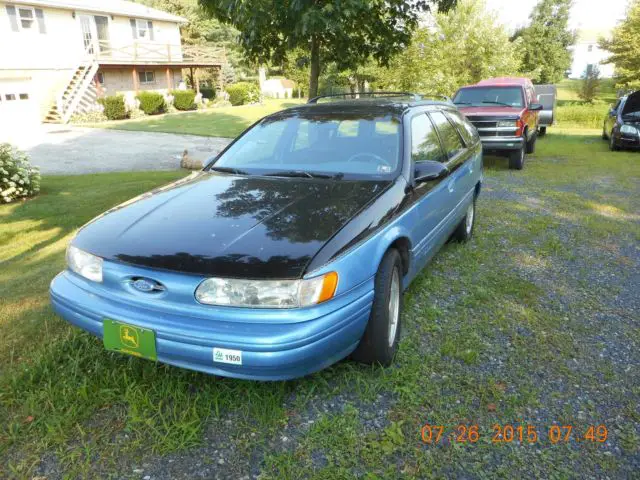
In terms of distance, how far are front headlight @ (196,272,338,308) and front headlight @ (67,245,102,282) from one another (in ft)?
2.21

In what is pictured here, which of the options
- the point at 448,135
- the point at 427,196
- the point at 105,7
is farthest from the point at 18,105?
the point at 427,196

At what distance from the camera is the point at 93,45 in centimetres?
2555

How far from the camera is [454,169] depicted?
14.4ft

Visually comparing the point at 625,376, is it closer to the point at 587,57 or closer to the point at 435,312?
the point at 435,312

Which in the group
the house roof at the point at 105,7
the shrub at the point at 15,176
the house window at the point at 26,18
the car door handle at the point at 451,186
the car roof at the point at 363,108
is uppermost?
the house roof at the point at 105,7

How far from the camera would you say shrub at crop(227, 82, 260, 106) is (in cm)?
3331

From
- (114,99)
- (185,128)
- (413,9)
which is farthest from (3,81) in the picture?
(413,9)

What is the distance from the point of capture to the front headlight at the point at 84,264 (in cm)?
262

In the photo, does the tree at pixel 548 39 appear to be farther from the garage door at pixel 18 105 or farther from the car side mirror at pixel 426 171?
the car side mirror at pixel 426 171

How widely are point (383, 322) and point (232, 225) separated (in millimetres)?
1006

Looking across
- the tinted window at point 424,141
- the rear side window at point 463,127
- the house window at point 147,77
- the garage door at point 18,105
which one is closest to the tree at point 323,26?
the rear side window at point 463,127

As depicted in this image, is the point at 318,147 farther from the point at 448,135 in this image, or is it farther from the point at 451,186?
the point at 448,135

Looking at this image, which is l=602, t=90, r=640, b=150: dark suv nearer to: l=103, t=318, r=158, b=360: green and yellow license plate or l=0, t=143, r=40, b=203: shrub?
l=0, t=143, r=40, b=203: shrub
